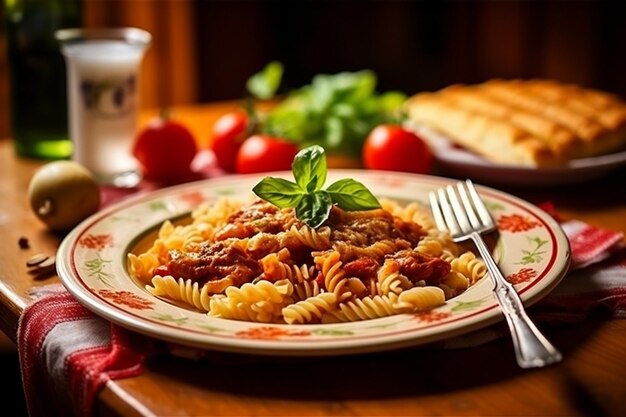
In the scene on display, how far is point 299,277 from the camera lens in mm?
1349

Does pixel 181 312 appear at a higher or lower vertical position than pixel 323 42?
higher

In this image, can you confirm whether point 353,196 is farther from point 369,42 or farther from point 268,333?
point 369,42

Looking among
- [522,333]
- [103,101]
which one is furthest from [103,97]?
[522,333]

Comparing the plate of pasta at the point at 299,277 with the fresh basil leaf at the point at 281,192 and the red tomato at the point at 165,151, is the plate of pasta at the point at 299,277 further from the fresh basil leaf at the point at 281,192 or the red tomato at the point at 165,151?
the red tomato at the point at 165,151

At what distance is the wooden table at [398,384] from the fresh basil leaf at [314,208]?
255mm

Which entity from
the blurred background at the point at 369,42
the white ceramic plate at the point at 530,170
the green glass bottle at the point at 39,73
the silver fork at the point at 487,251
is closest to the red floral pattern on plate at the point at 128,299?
the silver fork at the point at 487,251

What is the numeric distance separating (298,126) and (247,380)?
1.39 metres

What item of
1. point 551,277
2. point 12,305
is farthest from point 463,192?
point 12,305

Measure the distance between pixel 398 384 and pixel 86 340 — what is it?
446 millimetres

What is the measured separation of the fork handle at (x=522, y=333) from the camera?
3.53 feet

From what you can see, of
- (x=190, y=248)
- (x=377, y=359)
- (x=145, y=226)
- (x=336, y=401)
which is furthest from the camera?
(x=145, y=226)

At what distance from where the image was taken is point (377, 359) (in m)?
1.22

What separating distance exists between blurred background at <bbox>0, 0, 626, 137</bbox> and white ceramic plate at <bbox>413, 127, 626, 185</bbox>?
2.36 meters

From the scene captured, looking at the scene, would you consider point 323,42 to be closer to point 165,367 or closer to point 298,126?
point 298,126
